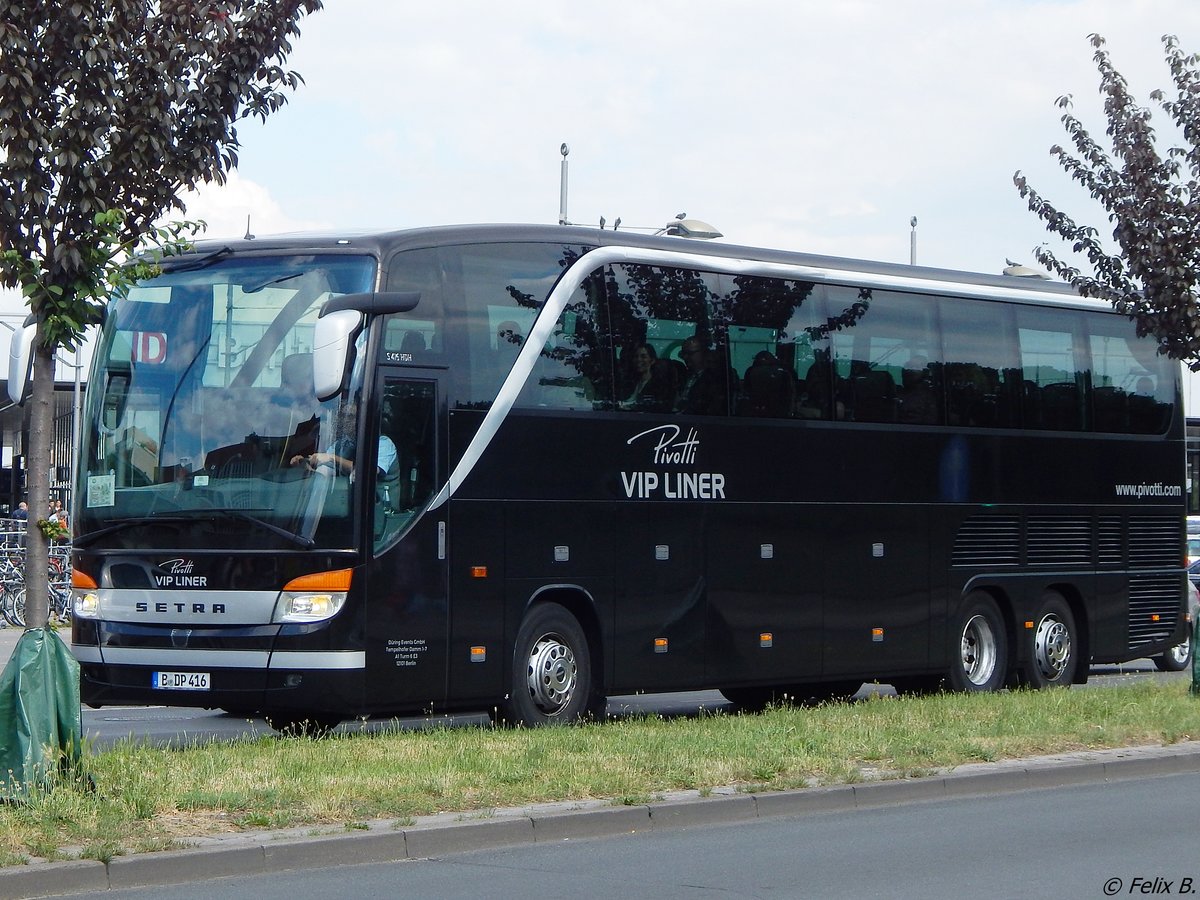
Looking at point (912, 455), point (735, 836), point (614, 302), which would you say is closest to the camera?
point (735, 836)

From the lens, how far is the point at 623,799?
10695 mm

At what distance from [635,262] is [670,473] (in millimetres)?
1802

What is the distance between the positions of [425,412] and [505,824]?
5026 mm

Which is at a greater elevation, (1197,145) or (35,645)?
(1197,145)

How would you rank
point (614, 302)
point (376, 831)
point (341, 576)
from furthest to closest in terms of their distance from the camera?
point (614, 302)
point (341, 576)
point (376, 831)

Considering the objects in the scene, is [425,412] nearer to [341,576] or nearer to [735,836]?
[341,576]

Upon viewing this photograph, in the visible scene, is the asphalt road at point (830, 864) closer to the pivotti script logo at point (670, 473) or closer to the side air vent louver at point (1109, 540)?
the pivotti script logo at point (670, 473)

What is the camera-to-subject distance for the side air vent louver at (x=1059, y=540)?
19.7 m

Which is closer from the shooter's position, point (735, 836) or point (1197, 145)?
point (735, 836)

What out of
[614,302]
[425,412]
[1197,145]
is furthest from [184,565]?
[1197,145]

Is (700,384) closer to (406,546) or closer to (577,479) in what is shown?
(577,479)

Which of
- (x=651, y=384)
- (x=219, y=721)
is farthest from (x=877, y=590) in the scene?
(x=219, y=721)

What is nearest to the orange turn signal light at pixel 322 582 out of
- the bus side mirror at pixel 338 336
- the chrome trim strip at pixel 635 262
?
the chrome trim strip at pixel 635 262

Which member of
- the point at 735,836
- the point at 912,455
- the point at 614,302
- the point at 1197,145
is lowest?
the point at 735,836
